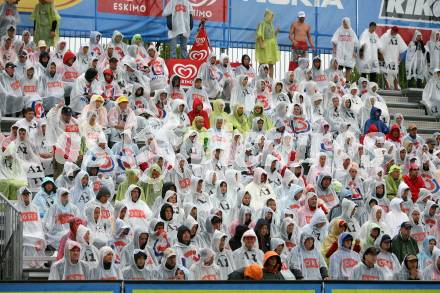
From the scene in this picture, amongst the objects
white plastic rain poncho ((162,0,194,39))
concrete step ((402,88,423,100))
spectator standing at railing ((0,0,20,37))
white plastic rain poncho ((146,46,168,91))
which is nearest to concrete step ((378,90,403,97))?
concrete step ((402,88,423,100))

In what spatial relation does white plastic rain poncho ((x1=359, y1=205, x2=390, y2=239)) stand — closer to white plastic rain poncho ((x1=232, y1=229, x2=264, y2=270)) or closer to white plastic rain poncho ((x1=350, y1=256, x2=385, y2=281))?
white plastic rain poncho ((x1=350, y1=256, x2=385, y2=281))

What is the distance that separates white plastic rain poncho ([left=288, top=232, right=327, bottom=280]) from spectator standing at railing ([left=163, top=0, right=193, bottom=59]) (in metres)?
9.99

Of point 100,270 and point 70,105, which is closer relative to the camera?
point 100,270

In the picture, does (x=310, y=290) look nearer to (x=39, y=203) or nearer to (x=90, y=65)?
(x=39, y=203)

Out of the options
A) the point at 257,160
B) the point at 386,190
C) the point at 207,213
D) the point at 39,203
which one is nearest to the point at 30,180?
the point at 39,203

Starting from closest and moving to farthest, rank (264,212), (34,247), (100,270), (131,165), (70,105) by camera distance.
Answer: (100,270)
(34,247)
(264,212)
(131,165)
(70,105)

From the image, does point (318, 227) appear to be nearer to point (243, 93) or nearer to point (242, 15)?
point (243, 93)

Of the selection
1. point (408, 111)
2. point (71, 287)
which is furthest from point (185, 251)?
point (408, 111)

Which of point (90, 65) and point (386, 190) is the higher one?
point (90, 65)

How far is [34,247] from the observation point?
21.7 metres

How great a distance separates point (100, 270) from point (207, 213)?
3864 millimetres

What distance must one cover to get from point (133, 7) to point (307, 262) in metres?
11.6

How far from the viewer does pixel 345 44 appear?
32719 millimetres

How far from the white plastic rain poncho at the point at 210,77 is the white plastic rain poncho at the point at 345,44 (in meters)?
3.62
